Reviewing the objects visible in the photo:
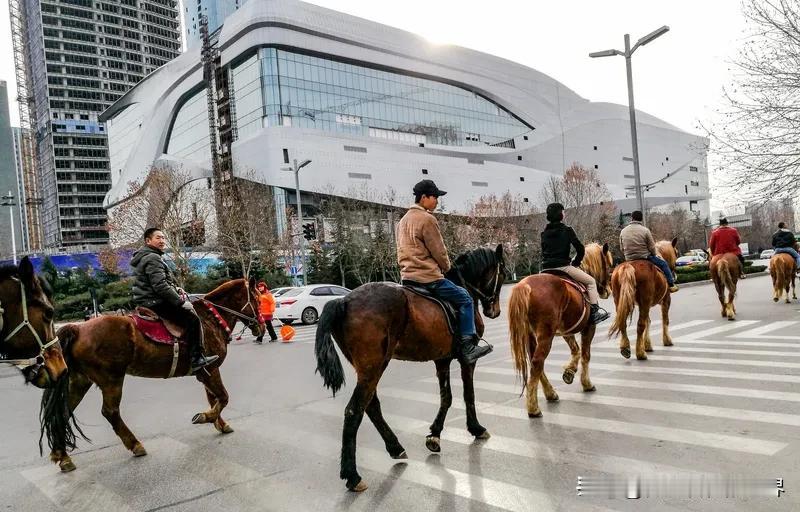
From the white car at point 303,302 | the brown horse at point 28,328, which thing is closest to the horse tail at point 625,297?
the brown horse at point 28,328

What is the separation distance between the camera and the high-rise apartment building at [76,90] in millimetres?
110625

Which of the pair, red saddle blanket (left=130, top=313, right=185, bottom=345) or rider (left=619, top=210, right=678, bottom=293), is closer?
red saddle blanket (left=130, top=313, right=185, bottom=345)

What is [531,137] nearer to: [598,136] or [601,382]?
[598,136]

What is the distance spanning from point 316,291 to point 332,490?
1740cm

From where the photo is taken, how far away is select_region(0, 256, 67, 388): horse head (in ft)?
13.1

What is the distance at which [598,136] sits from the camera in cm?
10900

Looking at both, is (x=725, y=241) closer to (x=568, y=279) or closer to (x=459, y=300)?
(x=568, y=279)

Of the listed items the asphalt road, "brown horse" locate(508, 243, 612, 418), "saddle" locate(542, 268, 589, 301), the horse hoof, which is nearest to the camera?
the asphalt road

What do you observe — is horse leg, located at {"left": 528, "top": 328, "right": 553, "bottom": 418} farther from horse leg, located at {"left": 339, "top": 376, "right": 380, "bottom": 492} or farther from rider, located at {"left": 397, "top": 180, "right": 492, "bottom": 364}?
horse leg, located at {"left": 339, "top": 376, "right": 380, "bottom": 492}

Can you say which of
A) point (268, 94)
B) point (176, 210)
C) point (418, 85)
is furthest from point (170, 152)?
point (176, 210)

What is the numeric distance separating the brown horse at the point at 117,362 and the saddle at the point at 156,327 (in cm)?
6

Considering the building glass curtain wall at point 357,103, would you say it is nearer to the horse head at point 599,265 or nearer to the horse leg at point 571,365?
the horse head at point 599,265

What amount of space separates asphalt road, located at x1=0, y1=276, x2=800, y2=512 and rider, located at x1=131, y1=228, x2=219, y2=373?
105cm

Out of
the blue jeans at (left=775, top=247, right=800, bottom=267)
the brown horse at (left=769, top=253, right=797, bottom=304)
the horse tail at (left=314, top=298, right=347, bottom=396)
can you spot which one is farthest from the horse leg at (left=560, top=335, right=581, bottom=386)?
the blue jeans at (left=775, top=247, right=800, bottom=267)
